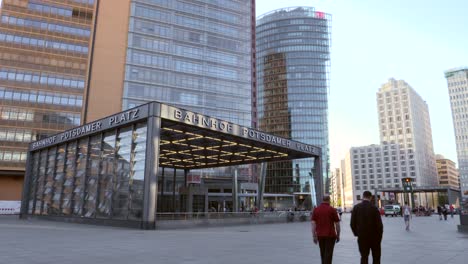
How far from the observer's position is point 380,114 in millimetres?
197250

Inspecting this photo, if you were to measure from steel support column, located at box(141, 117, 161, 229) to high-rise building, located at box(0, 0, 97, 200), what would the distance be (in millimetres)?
46892

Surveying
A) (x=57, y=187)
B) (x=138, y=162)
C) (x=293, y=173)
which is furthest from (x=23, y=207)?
(x=293, y=173)

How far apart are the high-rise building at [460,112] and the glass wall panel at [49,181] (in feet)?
582

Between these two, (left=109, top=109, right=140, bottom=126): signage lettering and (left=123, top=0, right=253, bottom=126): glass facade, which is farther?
(left=123, top=0, right=253, bottom=126): glass facade

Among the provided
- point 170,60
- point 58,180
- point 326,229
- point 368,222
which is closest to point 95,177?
point 58,180

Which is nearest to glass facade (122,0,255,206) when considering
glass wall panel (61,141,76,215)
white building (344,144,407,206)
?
glass wall panel (61,141,76,215)

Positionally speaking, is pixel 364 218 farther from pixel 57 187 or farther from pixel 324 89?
pixel 324 89

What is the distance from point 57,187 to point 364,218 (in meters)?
31.8

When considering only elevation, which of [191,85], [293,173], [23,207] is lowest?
[23,207]

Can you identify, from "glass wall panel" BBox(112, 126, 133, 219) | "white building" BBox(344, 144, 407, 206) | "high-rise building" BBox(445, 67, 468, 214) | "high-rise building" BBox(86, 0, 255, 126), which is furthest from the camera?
"white building" BBox(344, 144, 407, 206)

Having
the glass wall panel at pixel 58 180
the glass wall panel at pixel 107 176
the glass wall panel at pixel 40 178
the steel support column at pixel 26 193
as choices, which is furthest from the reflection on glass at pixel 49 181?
the glass wall panel at pixel 107 176

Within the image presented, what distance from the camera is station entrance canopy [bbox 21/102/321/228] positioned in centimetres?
2344

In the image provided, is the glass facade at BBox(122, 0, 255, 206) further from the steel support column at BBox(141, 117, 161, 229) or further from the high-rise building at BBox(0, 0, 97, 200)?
the steel support column at BBox(141, 117, 161, 229)

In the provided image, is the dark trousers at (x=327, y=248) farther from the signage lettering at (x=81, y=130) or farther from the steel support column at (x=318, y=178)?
the steel support column at (x=318, y=178)
